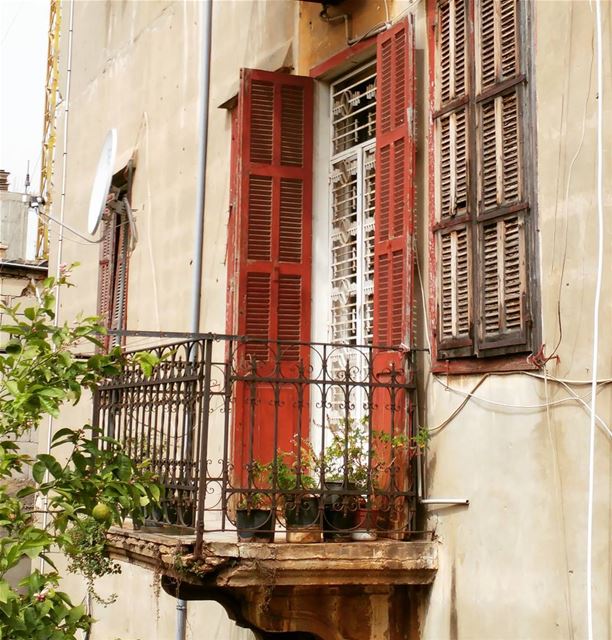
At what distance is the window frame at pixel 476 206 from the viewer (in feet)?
19.6

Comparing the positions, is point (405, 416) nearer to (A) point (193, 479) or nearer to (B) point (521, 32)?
(A) point (193, 479)

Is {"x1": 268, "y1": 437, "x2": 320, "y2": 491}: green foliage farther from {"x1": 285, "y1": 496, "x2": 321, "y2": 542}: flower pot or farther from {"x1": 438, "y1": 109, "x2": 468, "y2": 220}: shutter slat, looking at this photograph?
{"x1": 438, "y1": 109, "x2": 468, "y2": 220}: shutter slat

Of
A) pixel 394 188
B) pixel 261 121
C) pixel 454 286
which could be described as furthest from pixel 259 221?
pixel 454 286

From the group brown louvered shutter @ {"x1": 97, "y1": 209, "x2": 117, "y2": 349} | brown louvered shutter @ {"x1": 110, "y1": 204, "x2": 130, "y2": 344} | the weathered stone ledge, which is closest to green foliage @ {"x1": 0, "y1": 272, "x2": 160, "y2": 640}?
the weathered stone ledge

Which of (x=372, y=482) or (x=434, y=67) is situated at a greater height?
(x=434, y=67)

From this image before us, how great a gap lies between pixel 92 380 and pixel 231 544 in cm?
134

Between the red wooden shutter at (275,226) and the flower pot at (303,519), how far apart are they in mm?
1557

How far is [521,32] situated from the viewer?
6184mm

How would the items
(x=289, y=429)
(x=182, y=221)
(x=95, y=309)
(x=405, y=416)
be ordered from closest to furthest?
(x=405, y=416) < (x=289, y=429) < (x=182, y=221) < (x=95, y=309)

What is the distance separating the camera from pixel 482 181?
6371 mm

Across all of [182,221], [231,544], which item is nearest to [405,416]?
[231,544]

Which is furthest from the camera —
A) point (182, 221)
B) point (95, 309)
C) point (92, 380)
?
point (95, 309)

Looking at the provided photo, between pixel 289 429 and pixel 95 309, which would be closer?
pixel 289 429

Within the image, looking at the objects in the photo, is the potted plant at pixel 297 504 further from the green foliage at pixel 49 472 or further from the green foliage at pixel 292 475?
the green foliage at pixel 49 472
